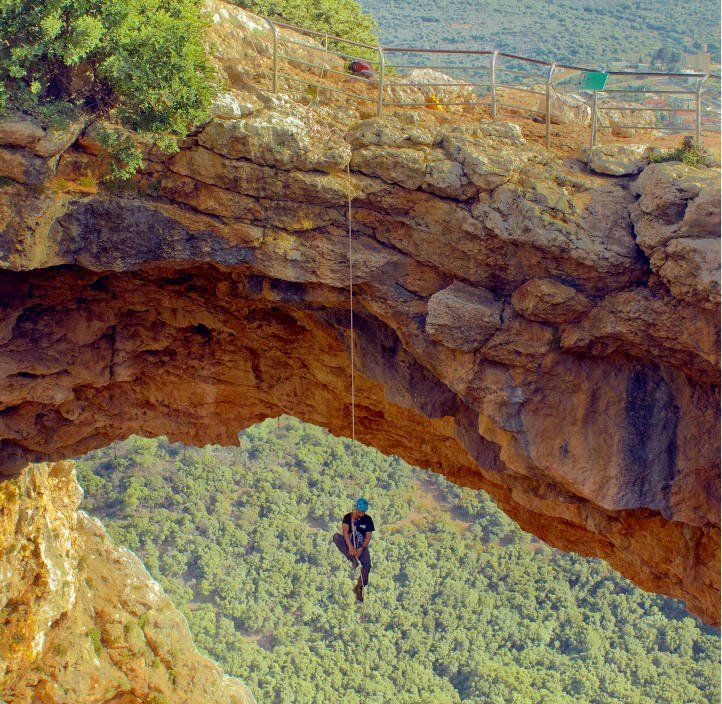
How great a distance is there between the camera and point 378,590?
35.9m

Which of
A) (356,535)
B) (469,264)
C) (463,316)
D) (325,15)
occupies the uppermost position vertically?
(325,15)

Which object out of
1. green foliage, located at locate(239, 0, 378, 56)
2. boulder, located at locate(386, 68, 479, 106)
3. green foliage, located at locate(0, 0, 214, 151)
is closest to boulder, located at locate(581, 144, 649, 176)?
boulder, located at locate(386, 68, 479, 106)

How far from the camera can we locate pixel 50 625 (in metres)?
19.5

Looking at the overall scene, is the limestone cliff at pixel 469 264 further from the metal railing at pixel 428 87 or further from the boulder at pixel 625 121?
the boulder at pixel 625 121

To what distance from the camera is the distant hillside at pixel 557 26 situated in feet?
149

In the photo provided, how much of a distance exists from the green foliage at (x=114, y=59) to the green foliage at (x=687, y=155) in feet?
21.1

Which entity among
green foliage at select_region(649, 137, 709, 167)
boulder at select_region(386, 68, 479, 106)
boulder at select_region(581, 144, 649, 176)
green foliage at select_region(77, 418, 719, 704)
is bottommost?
green foliage at select_region(77, 418, 719, 704)

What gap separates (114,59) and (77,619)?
42.8 feet

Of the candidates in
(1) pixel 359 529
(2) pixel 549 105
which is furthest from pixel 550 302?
(1) pixel 359 529

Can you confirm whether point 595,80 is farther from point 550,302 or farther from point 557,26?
point 557,26

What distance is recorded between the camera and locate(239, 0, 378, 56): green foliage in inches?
712

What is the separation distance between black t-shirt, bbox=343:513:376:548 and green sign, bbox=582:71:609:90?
7859 mm

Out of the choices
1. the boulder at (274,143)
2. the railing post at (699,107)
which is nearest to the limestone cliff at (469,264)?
the boulder at (274,143)

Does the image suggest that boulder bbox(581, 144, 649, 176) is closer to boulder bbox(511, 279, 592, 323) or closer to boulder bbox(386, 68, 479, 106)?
boulder bbox(511, 279, 592, 323)
